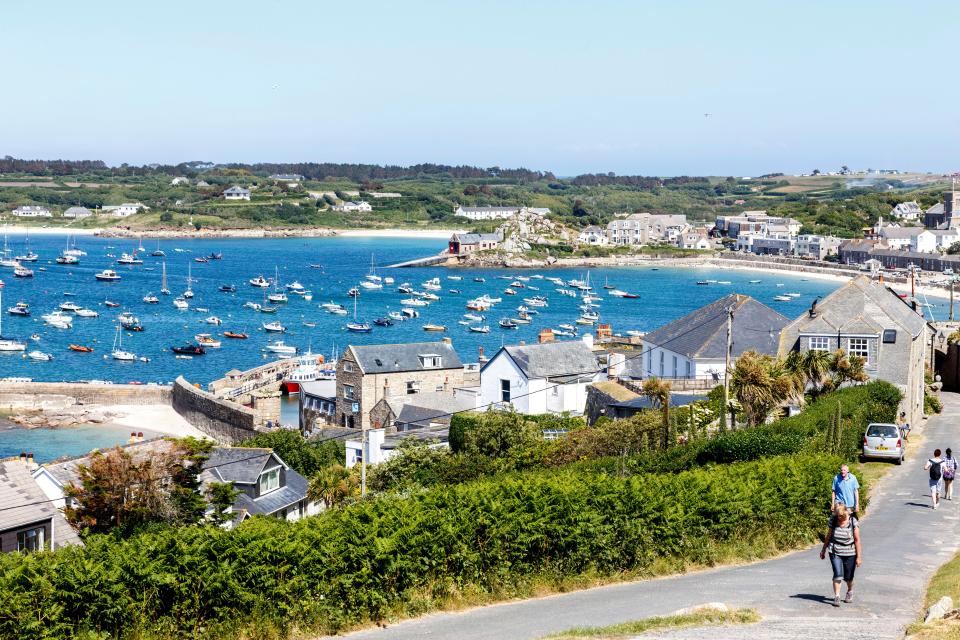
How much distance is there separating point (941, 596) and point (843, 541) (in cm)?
199

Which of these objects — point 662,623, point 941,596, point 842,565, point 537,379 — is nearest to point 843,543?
point 842,565

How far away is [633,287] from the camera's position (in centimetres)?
17638

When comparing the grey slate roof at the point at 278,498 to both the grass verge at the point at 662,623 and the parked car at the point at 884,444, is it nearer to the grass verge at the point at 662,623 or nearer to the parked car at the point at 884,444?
the parked car at the point at 884,444

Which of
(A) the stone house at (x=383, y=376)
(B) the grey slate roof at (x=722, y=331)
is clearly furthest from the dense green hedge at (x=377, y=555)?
(A) the stone house at (x=383, y=376)

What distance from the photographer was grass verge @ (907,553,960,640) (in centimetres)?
1259

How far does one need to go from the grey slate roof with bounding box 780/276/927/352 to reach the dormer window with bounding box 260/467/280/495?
16252 mm

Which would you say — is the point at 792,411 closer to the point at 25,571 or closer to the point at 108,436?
the point at 25,571

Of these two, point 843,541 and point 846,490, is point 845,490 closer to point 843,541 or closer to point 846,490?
point 846,490

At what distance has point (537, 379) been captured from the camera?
48000 mm

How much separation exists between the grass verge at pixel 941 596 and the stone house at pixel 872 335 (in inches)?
634

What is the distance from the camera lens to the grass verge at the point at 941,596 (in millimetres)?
12594

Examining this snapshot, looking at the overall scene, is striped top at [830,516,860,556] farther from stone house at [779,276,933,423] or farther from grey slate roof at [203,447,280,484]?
grey slate roof at [203,447,280,484]

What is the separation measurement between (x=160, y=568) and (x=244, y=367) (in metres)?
81.9

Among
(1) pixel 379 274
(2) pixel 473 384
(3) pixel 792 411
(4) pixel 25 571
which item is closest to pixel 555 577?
(4) pixel 25 571
